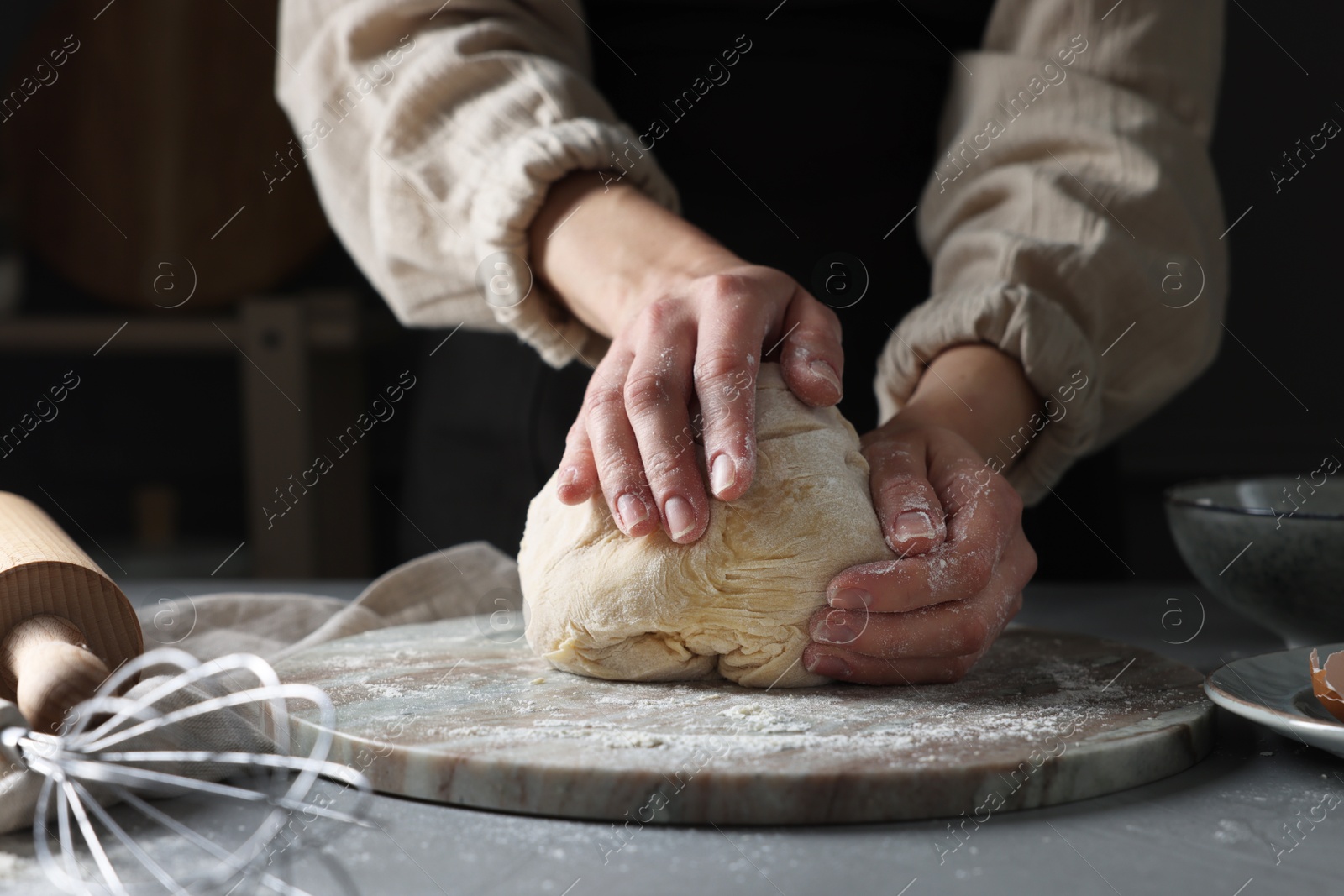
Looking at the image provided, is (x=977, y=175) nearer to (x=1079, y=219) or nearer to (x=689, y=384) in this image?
(x=1079, y=219)

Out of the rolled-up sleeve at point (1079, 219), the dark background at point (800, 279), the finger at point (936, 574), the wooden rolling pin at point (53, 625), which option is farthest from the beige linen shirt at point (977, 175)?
the wooden rolling pin at point (53, 625)

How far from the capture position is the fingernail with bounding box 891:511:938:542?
36.4 inches

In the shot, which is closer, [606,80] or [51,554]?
[51,554]

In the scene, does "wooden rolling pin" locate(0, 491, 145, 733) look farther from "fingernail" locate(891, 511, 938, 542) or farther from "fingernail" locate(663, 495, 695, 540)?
"fingernail" locate(891, 511, 938, 542)

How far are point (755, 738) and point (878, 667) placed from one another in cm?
19

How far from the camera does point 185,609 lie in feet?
3.90

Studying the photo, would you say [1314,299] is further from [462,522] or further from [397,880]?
[397,880]

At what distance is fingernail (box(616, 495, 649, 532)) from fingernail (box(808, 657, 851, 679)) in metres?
0.18

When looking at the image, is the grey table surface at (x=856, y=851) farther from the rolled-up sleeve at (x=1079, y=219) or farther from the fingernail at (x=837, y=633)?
the rolled-up sleeve at (x=1079, y=219)

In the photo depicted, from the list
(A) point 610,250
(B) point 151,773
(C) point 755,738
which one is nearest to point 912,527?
(C) point 755,738

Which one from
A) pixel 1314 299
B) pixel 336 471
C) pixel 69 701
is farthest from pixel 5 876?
pixel 1314 299

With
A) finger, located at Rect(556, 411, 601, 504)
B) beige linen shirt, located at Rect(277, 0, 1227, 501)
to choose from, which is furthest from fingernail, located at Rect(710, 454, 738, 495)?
beige linen shirt, located at Rect(277, 0, 1227, 501)

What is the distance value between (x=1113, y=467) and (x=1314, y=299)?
120cm

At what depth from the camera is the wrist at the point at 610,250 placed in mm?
1100
